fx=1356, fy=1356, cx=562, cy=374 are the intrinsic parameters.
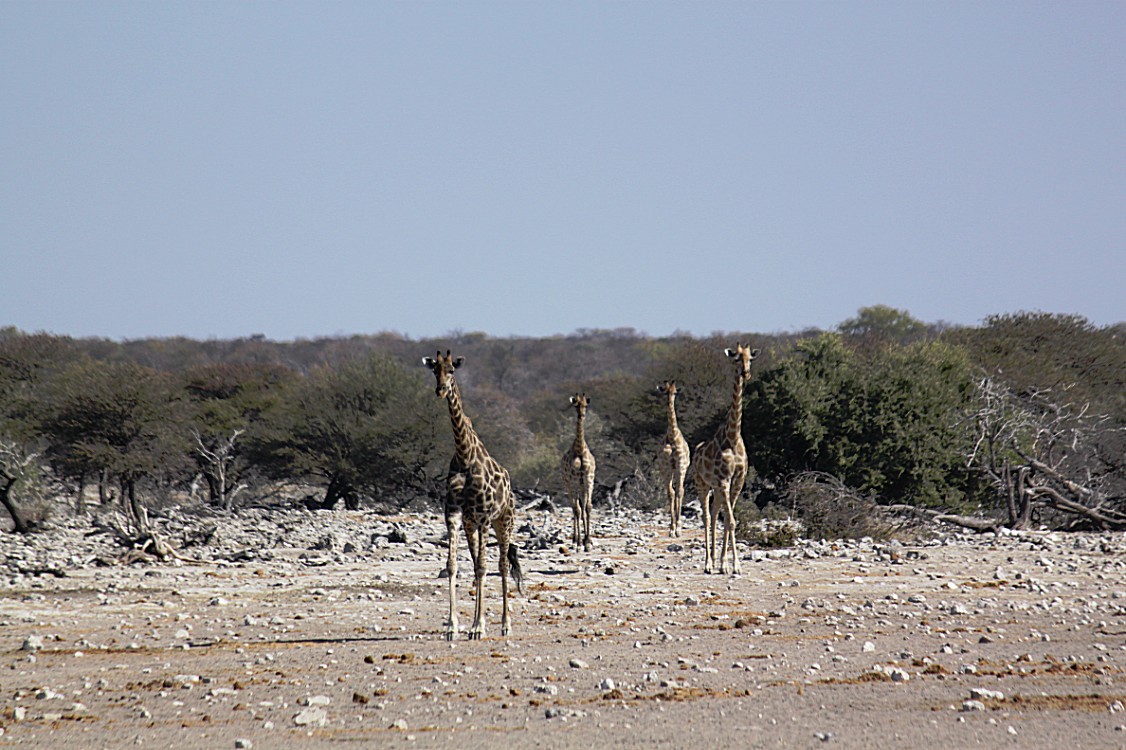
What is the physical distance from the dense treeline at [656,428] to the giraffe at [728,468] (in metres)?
3.84

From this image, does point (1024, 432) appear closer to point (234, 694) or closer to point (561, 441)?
point (234, 694)

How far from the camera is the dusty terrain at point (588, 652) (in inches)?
304

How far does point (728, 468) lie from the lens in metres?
16.3

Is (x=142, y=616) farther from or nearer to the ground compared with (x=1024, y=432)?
nearer to the ground

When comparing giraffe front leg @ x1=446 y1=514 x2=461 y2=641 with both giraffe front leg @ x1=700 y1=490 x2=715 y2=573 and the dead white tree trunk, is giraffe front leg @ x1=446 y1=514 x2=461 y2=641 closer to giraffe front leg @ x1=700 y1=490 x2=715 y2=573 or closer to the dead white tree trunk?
giraffe front leg @ x1=700 y1=490 x2=715 y2=573

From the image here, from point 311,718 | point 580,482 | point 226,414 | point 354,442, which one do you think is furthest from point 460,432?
point 226,414

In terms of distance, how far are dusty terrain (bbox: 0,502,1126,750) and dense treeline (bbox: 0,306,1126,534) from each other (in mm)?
3767

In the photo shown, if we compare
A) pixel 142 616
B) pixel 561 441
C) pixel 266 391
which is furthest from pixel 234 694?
pixel 561 441

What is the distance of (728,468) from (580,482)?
4.60 m

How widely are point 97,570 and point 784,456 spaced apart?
44.3 ft

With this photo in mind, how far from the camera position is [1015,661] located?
969 centimetres

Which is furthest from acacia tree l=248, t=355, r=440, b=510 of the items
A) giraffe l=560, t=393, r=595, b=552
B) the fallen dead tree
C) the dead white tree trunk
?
the fallen dead tree

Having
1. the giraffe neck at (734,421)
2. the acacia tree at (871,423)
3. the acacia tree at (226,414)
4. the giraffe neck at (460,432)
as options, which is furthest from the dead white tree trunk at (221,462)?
the giraffe neck at (460,432)

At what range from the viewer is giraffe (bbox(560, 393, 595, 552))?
2003cm
